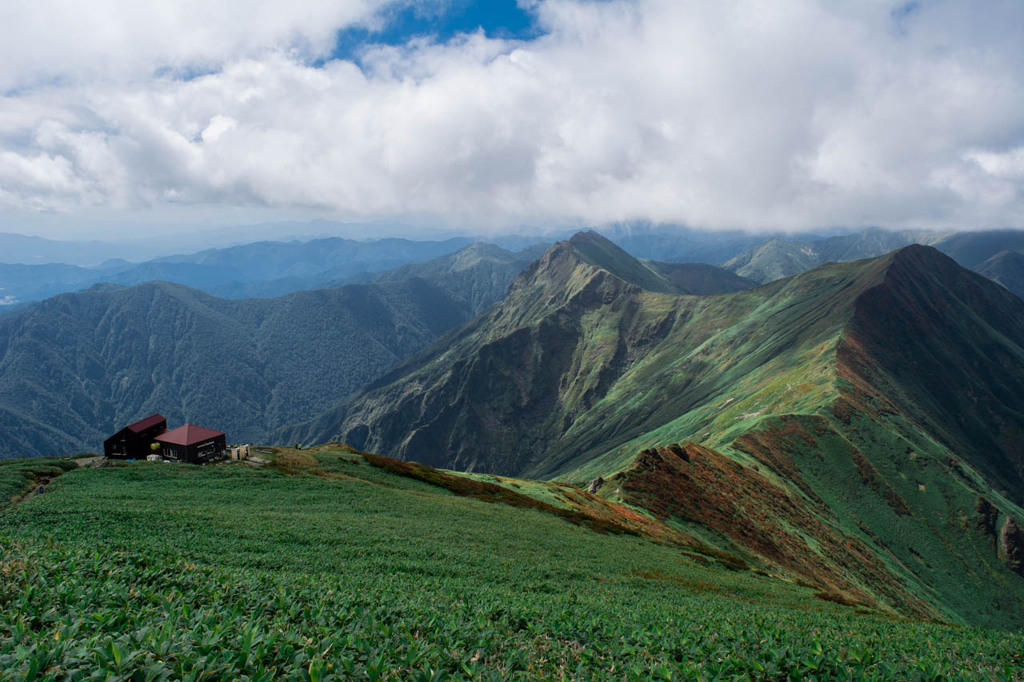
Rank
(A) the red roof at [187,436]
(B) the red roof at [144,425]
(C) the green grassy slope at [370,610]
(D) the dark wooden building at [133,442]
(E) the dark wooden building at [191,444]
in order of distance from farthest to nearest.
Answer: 1. (D) the dark wooden building at [133,442]
2. (B) the red roof at [144,425]
3. (A) the red roof at [187,436]
4. (E) the dark wooden building at [191,444]
5. (C) the green grassy slope at [370,610]

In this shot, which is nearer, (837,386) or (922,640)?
(922,640)

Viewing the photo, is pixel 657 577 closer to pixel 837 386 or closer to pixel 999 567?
pixel 999 567

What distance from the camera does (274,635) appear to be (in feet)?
36.3

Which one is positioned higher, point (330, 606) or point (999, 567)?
point (330, 606)

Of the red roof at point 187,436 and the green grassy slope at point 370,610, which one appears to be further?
the red roof at point 187,436

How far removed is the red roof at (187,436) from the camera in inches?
2719

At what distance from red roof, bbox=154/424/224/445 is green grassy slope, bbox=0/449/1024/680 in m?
20.8

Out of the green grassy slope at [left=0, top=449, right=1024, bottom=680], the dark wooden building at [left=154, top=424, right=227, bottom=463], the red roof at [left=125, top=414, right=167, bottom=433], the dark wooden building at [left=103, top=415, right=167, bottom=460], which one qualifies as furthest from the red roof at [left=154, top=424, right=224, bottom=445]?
the green grassy slope at [left=0, top=449, right=1024, bottom=680]

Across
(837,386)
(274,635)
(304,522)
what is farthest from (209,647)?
(837,386)

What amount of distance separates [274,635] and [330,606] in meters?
6.19

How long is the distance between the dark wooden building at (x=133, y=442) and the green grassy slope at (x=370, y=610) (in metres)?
30.6

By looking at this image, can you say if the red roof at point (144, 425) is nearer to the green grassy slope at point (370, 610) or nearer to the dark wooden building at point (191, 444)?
the dark wooden building at point (191, 444)

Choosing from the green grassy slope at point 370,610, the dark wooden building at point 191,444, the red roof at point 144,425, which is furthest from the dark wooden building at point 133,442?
the green grassy slope at point 370,610

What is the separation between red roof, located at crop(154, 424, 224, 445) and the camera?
69.1 metres
